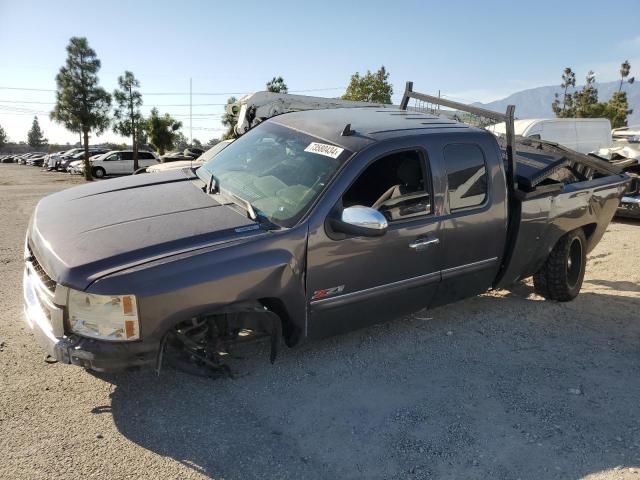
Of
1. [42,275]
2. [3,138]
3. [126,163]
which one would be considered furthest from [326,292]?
[3,138]

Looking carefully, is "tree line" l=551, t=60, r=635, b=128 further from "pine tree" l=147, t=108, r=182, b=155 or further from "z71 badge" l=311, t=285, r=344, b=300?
"z71 badge" l=311, t=285, r=344, b=300

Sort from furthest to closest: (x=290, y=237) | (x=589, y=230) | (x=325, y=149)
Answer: (x=589, y=230), (x=325, y=149), (x=290, y=237)

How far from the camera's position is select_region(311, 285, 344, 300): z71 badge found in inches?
130

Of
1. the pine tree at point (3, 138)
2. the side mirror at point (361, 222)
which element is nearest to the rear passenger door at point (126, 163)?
the side mirror at point (361, 222)

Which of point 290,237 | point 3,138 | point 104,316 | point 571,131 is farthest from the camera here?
point 3,138

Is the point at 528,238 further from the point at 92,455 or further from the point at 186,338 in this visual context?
the point at 92,455

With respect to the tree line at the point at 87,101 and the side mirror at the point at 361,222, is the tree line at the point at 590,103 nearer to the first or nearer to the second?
the tree line at the point at 87,101

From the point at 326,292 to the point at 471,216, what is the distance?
143 centimetres

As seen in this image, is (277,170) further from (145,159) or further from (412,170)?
(145,159)

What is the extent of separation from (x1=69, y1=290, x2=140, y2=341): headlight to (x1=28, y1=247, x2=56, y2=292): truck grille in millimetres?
272

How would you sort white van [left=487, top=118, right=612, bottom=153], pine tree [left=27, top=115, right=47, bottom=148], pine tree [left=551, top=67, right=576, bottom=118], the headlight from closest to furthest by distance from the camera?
the headlight
white van [left=487, top=118, right=612, bottom=153]
pine tree [left=551, top=67, right=576, bottom=118]
pine tree [left=27, top=115, right=47, bottom=148]

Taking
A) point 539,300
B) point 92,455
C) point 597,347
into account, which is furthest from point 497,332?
point 92,455

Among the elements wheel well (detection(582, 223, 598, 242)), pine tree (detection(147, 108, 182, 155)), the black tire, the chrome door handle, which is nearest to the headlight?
the chrome door handle

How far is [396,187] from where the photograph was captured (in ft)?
12.3
